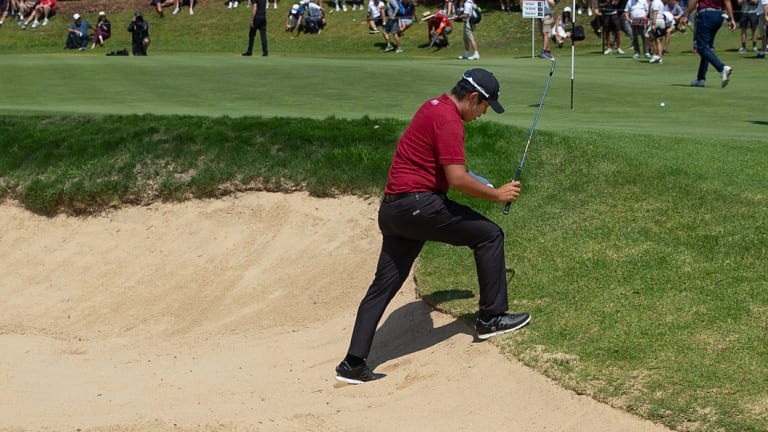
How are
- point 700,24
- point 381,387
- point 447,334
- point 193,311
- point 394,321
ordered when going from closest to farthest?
point 381,387 < point 447,334 < point 394,321 < point 193,311 < point 700,24

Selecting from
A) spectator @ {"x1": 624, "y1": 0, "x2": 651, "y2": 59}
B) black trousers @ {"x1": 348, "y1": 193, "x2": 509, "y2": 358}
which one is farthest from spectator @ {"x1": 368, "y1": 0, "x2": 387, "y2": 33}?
black trousers @ {"x1": 348, "y1": 193, "x2": 509, "y2": 358}

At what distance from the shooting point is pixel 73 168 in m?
13.7

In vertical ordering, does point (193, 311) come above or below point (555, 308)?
below

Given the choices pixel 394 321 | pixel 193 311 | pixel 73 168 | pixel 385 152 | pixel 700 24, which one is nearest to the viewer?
pixel 394 321

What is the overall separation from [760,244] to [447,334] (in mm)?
2912

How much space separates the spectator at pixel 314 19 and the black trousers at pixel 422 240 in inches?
1531

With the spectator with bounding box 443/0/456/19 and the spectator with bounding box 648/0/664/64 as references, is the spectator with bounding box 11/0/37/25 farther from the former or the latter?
the spectator with bounding box 648/0/664/64

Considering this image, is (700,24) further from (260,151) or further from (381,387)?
(381,387)

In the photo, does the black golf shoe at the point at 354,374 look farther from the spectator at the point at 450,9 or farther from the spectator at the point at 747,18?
the spectator at the point at 450,9

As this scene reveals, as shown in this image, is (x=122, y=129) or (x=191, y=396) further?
(x=122, y=129)

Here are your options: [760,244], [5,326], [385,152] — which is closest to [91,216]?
[5,326]

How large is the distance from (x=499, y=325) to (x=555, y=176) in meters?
3.92

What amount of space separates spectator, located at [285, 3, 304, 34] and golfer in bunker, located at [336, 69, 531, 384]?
39.4 m

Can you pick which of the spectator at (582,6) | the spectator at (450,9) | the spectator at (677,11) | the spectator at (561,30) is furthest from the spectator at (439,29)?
the spectator at (677,11)
